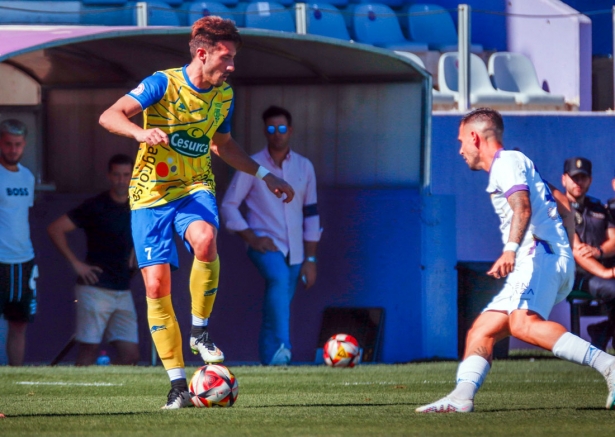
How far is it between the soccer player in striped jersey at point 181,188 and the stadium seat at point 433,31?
10.6 m

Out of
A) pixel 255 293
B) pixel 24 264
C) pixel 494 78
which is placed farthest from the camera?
pixel 494 78

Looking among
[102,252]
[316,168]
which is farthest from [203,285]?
[316,168]

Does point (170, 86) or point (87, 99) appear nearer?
point (170, 86)

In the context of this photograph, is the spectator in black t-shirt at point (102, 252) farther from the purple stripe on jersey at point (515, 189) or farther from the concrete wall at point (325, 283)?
the purple stripe on jersey at point (515, 189)

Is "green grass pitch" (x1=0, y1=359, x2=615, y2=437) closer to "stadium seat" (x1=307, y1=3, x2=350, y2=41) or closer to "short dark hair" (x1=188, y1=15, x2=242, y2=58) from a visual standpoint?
"short dark hair" (x1=188, y1=15, x2=242, y2=58)

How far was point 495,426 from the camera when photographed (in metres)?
5.53

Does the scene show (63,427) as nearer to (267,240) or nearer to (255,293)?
(267,240)

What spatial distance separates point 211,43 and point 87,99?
605 cm

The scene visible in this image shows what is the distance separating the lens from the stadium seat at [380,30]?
1706 centimetres

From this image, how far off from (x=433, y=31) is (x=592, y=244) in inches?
264

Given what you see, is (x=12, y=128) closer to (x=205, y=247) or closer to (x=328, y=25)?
(x=205, y=247)

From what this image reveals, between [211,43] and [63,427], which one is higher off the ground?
[211,43]

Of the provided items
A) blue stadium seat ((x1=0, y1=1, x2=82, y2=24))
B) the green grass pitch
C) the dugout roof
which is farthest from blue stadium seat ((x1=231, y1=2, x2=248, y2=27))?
the green grass pitch

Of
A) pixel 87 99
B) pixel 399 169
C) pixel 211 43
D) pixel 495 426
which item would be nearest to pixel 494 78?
pixel 399 169
